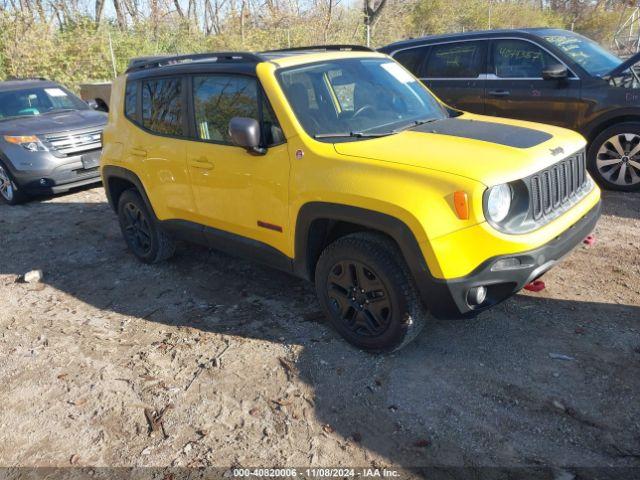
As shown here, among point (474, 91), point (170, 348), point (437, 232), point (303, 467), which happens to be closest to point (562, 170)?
point (437, 232)

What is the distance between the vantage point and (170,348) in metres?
3.72

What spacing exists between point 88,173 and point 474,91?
18.4 feet

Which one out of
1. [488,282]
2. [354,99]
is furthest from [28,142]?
[488,282]

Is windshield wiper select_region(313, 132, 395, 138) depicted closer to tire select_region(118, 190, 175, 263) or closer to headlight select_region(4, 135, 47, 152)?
tire select_region(118, 190, 175, 263)

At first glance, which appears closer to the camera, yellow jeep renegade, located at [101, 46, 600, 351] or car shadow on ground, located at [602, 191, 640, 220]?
yellow jeep renegade, located at [101, 46, 600, 351]

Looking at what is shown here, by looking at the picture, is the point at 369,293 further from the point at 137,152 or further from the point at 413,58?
the point at 413,58

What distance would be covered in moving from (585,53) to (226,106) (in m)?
4.82

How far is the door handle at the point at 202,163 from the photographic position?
152 inches

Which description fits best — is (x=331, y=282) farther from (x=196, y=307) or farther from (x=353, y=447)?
(x=196, y=307)

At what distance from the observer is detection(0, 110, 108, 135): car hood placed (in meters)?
7.61

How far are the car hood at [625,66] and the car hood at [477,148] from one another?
293cm

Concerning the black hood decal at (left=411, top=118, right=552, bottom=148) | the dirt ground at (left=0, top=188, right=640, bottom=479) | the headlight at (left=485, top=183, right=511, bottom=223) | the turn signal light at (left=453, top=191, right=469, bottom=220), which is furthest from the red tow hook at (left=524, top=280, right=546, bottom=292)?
the turn signal light at (left=453, top=191, right=469, bottom=220)

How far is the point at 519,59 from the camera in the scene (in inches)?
253

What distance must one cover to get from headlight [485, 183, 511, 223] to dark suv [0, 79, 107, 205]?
6630 mm
